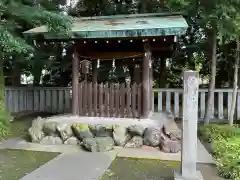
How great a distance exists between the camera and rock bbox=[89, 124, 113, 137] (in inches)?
263

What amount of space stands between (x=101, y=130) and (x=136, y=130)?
34.2 inches

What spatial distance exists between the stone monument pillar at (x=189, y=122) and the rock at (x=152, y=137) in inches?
90.0

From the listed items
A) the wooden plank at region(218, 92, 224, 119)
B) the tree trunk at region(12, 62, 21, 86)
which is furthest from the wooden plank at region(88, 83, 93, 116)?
the tree trunk at region(12, 62, 21, 86)

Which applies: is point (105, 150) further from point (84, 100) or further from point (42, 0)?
point (42, 0)

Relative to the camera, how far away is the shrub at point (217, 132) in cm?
668

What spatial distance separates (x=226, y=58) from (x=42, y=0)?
8.38 m

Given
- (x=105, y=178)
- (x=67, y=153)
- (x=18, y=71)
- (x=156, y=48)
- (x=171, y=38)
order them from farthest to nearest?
(x=18, y=71) → (x=156, y=48) → (x=171, y=38) → (x=67, y=153) → (x=105, y=178)

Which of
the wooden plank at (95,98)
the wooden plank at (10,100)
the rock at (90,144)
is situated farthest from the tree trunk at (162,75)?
the rock at (90,144)

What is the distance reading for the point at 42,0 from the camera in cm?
1153

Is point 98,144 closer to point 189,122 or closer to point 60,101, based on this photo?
point 189,122

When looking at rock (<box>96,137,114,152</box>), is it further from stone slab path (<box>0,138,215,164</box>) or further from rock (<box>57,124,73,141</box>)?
rock (<box>57,124,73,141</box>)

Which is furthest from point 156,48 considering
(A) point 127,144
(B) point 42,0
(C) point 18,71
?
(C) point 18,71

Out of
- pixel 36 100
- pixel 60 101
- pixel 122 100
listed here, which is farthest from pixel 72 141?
pixel 36 100

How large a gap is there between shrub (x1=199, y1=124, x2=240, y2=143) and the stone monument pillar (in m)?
3.00
